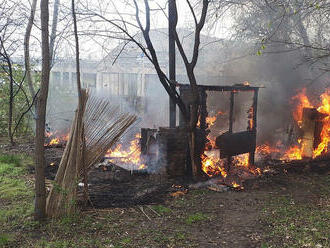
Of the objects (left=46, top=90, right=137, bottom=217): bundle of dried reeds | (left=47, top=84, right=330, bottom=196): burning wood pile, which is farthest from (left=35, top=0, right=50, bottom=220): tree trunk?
(left=47, top=84, right=330, bottom=196): burning wood pile

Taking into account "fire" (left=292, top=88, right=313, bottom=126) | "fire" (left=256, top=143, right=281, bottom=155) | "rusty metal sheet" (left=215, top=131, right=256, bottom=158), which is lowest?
"fire" (left=256, top=143, right=281, bottom=155)

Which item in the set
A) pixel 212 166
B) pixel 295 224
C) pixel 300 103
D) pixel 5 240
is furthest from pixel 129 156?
pixel 300 103

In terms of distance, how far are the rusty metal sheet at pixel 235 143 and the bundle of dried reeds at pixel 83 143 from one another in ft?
11.2

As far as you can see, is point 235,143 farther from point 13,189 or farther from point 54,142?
point 54,142

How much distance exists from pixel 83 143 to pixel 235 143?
496 cm

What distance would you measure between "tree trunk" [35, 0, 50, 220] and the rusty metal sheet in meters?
4.93

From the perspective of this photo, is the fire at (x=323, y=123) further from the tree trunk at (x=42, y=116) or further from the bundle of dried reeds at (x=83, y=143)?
the tree trunk at (x=42, y=116)

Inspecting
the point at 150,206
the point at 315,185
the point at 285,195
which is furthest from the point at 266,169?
the point at 150,206

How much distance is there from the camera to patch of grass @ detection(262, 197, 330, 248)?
183 inches

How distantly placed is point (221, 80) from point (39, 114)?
42.6ft

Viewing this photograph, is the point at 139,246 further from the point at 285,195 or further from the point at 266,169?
the point at 266,169

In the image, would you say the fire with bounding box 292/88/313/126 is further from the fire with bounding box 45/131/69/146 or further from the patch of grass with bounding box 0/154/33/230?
the patch of grass with bounding box 0/154/33/230

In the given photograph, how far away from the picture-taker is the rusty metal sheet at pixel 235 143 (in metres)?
8.47

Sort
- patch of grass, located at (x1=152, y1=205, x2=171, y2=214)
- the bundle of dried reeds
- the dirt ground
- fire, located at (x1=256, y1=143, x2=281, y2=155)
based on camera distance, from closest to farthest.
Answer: the dirt ground, the bundle of dried reeds, patch of grass, located at (x1=152, y1=205, x2=171, y2=214), fire, located at (x1=256, y1=143, x2=281, y2=155)
